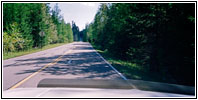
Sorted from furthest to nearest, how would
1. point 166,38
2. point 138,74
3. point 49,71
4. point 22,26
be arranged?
point 22,26
point 49,71
point 138,74
point 166,38

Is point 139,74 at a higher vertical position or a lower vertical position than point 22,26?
lower

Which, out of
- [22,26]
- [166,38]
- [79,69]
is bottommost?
[79,69]

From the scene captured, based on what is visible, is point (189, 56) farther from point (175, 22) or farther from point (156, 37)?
point (156, 37)

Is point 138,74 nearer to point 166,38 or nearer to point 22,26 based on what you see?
point 166,38

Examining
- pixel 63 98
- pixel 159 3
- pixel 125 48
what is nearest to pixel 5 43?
pixel 125 48

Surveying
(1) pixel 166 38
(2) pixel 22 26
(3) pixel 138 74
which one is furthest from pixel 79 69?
(2) pixel 22 26

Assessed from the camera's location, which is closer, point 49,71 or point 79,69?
point 49,71

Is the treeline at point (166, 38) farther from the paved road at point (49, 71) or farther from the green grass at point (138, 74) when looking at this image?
the paved road at point (49, 71)

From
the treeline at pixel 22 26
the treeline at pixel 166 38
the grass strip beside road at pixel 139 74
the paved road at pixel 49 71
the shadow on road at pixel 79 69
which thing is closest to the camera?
the paved road at pixel 49 71

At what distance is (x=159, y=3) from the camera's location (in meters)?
10.9

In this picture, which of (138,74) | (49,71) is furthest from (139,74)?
(49,71)

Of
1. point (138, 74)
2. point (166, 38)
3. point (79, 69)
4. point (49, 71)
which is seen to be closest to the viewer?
point (166, 38)

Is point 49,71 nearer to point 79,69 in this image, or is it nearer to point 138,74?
point 79,69

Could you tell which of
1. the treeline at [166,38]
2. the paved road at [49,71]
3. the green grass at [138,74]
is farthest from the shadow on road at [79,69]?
the treeline at [166,38]
